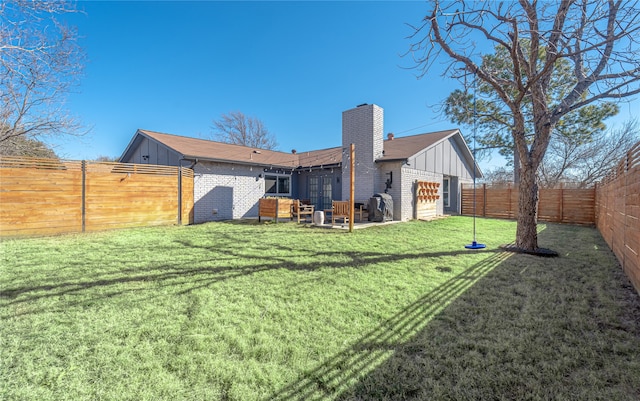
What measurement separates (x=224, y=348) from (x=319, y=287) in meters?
1.74

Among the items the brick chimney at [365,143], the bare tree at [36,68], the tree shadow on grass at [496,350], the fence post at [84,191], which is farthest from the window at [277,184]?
the tree shadow on grass at [496,350]

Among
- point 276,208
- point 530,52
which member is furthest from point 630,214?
point 276,208

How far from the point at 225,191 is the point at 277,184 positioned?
10.2ft

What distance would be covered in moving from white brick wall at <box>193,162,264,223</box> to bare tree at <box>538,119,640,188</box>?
17422 mm

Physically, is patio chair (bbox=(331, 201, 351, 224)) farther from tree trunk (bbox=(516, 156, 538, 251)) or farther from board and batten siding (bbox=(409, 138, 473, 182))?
tree trunk (bbox=(516, 156, 538, 251))

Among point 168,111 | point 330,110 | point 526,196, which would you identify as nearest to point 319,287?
point 526,196

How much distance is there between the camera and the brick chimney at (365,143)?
40.3 ft

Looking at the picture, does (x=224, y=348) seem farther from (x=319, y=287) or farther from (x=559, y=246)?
(x=559, y=246)

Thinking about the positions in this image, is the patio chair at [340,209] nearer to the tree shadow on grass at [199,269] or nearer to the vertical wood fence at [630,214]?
the tree shadow on grass at [199,269]

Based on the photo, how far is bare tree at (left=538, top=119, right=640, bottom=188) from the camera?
1666 cm

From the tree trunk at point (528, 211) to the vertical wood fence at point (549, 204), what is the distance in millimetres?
8351

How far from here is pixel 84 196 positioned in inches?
326

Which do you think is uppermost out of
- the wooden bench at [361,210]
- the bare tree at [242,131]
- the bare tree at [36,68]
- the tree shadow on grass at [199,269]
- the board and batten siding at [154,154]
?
the bare tree at [242,131]

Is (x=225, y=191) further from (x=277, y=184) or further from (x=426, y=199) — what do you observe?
(x=426, y=199)
